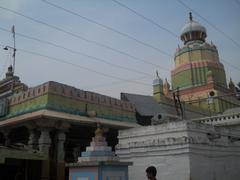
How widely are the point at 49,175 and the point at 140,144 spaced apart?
447 centimetres

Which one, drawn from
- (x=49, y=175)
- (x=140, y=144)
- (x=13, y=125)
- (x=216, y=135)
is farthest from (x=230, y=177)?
(x=13, y=125)

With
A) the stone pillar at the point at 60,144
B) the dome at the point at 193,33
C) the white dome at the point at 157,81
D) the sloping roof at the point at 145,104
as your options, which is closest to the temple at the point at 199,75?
the dome at the point at 193,33

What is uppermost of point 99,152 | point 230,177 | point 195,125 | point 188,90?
point 188,90

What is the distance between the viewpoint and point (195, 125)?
1129 cm

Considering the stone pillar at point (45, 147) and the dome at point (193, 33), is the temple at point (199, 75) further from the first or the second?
the stone pillar at point (45, 147)

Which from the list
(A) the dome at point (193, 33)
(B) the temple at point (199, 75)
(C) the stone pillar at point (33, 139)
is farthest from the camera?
(A) the dome at point (193, 33)

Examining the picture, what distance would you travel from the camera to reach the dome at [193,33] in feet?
122

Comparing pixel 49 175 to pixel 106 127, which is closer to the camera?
pixel 49 175

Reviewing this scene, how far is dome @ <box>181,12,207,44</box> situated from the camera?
37219 millimetres

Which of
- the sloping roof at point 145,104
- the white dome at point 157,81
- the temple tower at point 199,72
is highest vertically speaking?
the temple tower at point 199,72

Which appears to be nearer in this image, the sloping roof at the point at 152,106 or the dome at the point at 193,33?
the sloping roof at the point at 152,106

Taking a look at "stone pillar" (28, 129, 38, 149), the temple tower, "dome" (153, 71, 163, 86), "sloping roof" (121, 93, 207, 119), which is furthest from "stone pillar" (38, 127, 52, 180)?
the temple tower

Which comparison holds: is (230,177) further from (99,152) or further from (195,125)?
(99,152)

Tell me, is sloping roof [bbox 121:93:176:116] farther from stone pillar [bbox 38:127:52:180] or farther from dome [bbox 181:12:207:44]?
dome [bbox 181:12:207:44]
